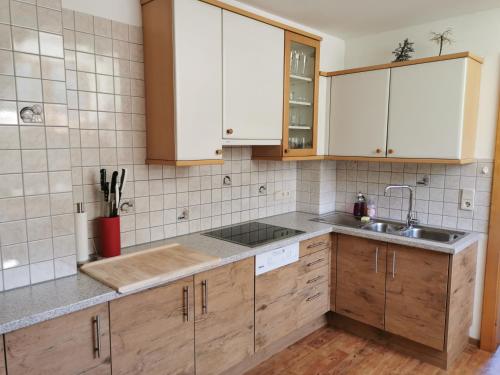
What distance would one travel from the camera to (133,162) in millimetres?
2221

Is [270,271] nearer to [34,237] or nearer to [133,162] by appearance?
[133,162]

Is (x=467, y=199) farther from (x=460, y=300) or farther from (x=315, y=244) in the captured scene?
(x=315, y=244)

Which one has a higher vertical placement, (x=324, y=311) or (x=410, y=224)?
(x=410, y=224)

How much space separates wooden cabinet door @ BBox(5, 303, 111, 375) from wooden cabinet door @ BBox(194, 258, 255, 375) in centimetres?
51

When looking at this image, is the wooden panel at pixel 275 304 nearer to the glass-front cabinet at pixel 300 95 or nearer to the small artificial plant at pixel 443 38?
the glass-front cabinet at pixel 300 95

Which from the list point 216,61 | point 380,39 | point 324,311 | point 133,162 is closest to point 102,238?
point 133,162

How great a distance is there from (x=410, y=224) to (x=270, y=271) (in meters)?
1.23

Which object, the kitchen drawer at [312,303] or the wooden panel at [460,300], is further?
the kitchen drawer at [312,303]

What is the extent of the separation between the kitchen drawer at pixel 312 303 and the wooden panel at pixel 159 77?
138cm

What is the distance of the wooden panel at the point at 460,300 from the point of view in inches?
94.0

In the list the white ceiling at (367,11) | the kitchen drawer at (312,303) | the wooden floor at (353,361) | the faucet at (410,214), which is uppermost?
the white ceiling at (367,11)

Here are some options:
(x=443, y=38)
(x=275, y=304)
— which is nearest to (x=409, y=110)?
(x=443, y=38)

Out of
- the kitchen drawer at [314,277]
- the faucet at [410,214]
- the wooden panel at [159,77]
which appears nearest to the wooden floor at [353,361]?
the kitchen drawer at [314,277]

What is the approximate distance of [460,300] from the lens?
2.52m
